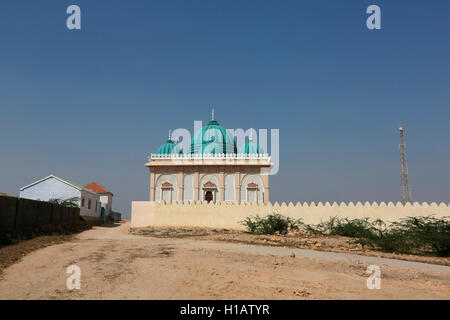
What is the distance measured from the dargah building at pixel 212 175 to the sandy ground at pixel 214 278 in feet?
75.6

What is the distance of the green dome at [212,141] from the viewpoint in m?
33.2

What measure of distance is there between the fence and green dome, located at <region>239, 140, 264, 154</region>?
59.7 feet

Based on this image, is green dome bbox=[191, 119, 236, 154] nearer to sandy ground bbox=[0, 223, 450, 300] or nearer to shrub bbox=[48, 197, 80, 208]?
shrub bbox=[48, 197, 80, 208]

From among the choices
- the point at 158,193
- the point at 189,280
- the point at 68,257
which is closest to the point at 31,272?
the point at 68,257

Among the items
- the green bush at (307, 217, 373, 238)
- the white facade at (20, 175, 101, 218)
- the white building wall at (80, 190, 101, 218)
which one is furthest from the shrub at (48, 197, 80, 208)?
the green bush at (307, 217, 373, 238)

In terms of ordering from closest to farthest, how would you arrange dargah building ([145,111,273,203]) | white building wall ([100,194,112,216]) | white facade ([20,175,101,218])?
1. white facade ([20,175,101,218])
2. dargah building ([145,111,273,203])
3. white building wall ([100,194,112,216])

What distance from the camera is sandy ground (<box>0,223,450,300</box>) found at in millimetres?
4793

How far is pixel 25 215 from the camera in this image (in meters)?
13.0

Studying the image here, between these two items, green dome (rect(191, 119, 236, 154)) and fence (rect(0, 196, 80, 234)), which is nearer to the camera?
fence (rect(0, 196, 80, 234))

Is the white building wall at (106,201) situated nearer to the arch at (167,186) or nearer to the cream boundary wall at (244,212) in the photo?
the arch at (167,186)

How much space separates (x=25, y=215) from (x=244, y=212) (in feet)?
39.6
